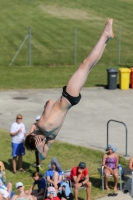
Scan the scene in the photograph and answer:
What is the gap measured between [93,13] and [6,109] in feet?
85.0

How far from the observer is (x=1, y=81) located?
28031 millimetres

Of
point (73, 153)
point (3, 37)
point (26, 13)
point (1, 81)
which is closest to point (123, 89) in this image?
point (1, 81)

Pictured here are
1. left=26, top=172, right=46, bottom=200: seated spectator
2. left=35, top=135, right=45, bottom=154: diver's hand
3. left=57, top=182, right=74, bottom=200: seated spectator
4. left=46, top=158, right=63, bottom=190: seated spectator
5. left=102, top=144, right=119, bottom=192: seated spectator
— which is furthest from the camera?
left=102, top=144, right=119, bottom=192: seated spectator

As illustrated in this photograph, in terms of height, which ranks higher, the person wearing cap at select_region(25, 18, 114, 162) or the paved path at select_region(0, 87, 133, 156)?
the person wearing cap at select_region(25, 18, 114, 162)

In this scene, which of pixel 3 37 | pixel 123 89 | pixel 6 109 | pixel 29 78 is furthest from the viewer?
pixel 3 37

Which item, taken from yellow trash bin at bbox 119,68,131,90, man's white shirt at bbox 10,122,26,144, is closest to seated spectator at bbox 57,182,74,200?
man's white shirt at bbox 10,122,26,144

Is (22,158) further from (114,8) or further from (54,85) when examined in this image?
(114,8)

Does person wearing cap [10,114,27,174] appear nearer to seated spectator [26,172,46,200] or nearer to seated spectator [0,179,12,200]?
seated spectator [26,172,46,200]

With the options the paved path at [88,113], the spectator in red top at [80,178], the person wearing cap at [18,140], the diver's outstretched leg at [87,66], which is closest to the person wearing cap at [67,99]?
the diver's outstretched leg at [87,66]

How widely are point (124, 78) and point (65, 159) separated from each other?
35.7ft

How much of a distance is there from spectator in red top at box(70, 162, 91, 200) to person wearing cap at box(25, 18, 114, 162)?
460 centimetres

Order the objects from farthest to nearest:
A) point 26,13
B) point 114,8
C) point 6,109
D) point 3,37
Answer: point 114,8, point 26,13, point 3,37, point 6,109

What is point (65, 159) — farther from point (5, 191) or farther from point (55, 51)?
point (55, 51)

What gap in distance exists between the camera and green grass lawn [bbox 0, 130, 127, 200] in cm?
1530
